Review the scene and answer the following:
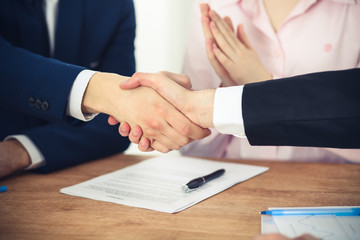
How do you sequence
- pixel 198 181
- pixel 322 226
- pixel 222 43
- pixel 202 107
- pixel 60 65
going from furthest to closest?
pixel 222 43 → pixel 60 65 → pixel 202 107 → pixel 198 181 → pixel 322 226

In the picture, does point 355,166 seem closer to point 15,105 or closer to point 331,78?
point 331,78

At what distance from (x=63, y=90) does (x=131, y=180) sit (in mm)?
363

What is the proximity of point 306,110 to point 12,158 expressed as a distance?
875 millimetres

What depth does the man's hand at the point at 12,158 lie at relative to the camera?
3.89 feet

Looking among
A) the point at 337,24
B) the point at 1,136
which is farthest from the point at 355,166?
the point at 1,136

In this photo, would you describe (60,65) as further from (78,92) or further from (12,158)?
(12,158)

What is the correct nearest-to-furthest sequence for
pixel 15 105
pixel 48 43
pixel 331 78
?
1. pixel 331 78
2. pixel 15 105
3. pixel 48 43

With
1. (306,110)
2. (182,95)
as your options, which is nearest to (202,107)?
(182,95)

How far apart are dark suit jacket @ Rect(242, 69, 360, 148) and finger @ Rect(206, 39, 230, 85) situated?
549mm

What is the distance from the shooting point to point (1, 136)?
1647mm

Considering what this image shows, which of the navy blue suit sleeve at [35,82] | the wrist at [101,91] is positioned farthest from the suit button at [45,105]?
the wrist at [101,91]

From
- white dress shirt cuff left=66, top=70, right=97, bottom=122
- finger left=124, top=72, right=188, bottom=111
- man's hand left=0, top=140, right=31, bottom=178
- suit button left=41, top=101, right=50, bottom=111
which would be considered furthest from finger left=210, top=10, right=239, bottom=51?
man's hand left=0, top=140, right=31, bottom=178

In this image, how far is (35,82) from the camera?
127 centimetres

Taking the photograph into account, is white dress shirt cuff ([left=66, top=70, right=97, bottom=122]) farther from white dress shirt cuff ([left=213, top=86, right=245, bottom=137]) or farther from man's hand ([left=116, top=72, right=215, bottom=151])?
white dress shirt cuff ([left=213, top=86, right=245, bottom=137])
